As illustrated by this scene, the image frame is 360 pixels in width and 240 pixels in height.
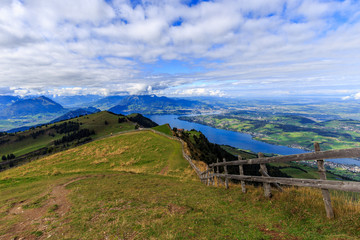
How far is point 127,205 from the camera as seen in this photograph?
9953 millimetres

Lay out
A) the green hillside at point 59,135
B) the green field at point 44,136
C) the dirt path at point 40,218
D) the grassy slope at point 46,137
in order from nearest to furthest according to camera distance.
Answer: the dirt path at point 40,218
the green hillside at point 59,135
the grassy slope at point 46,137
the green field at point 44,136

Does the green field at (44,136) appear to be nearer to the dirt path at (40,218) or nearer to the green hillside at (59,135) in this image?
the green hillside at (59,135)

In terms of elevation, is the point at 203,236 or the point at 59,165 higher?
the point at 203,236

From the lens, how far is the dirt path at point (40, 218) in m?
7.77

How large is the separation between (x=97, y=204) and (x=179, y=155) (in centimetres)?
1908

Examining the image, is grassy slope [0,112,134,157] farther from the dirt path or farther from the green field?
the dirt path

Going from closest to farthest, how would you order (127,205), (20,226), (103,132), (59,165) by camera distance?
(20,226) → (127,205) → (59,165) → (103,132)

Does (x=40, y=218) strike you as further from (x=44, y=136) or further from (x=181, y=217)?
(x=44, y=136)

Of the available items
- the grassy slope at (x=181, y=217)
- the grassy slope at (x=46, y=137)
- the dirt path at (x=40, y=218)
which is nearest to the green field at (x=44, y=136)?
the grassy slope at (x=46, y=137)

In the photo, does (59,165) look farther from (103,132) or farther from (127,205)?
(103,132)

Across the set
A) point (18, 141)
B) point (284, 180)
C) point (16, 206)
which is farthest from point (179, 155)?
point (18, 141)

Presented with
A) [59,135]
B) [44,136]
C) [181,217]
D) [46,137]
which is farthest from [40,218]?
[44,136]

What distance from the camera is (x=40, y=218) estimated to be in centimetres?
957

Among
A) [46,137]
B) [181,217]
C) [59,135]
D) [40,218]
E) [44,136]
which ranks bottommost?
[46,137]
